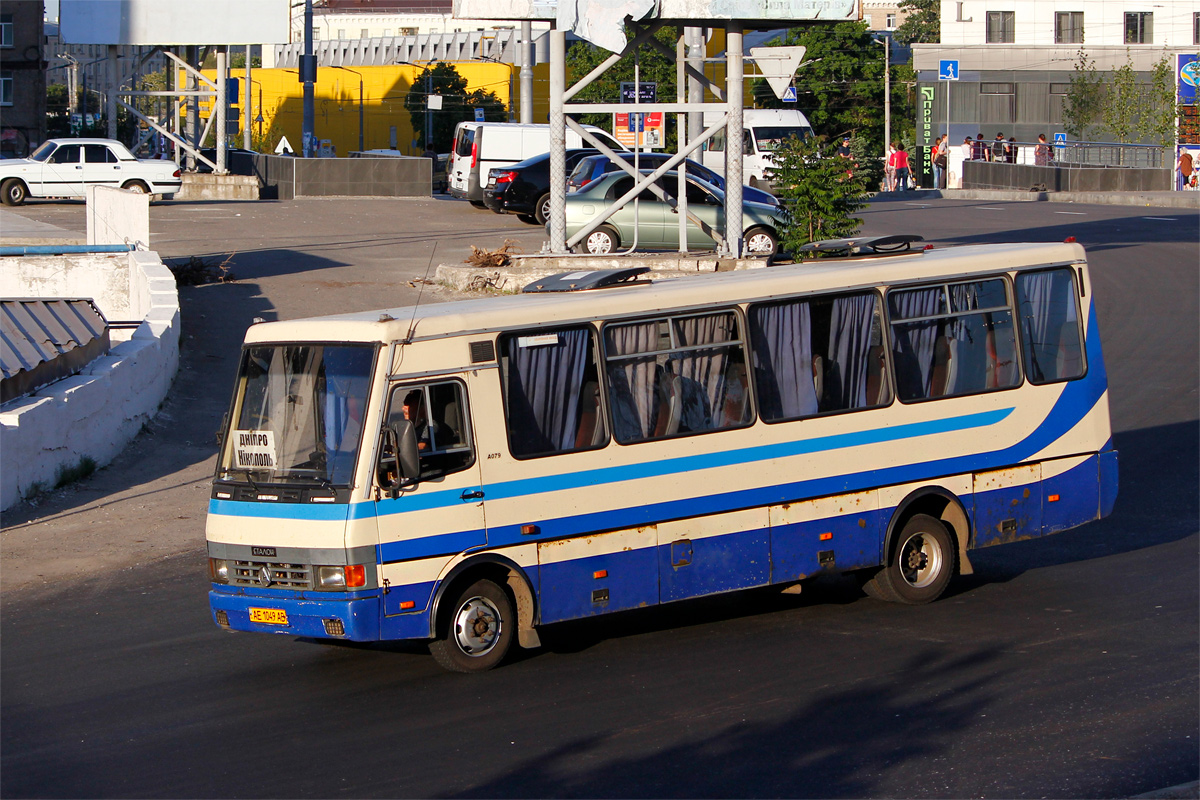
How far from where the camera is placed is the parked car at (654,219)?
2472cm

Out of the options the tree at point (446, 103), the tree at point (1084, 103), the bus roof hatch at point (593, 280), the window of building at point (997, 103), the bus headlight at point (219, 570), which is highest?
the tree at point (446, 103)

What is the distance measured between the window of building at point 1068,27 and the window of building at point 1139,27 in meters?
2.65

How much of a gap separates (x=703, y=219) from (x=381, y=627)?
17671 millimetres

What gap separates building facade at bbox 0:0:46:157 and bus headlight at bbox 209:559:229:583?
68658 mm

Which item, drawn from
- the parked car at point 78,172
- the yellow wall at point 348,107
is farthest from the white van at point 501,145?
the yellow wall at point 348,107

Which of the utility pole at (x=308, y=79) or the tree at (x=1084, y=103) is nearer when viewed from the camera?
the utility pole at (x=308, y=79)

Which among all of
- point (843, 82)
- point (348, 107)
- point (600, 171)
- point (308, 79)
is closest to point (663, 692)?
point (600, 171)

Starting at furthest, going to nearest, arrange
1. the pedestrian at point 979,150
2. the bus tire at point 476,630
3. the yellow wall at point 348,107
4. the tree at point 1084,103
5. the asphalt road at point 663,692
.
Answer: the yellow wall at point 348,107 < the tree at point 1084,103 < the pedestrian at point 979,150 < the bus tire at point 476,630 < the asphalt road at point 663,692

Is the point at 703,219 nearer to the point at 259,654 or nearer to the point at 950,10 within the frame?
the point at 259,654

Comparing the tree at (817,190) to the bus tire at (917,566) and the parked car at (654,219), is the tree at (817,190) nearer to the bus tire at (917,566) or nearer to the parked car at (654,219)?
the parked car at (654,219)

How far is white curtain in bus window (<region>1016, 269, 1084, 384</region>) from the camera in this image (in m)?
10.8

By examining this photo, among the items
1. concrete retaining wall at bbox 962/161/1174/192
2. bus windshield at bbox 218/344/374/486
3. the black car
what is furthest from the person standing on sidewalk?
bus windshield at bbox 218/344/374/486

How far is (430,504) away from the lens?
27.0 feet

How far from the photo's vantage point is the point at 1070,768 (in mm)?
6695
